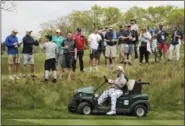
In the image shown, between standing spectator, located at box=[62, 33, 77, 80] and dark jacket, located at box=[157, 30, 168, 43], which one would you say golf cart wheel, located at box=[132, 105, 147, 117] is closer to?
standing spectator, located at box=[62, 33, 77, 80]

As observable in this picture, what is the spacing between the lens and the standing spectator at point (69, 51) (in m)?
19.5

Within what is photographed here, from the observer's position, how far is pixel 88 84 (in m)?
20.9

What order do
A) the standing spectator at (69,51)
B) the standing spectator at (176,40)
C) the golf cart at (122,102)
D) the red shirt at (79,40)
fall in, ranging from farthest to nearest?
1. the standing spectator at (176,40)
2. the red shirt at (79,40)
3. the standing spectator at (69,51)
4. the golf cart at (122,102)

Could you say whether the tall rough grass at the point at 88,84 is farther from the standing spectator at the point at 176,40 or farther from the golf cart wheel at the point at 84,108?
the golf cart wheel at the point at 84,108

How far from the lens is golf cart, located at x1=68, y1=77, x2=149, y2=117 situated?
1680cm

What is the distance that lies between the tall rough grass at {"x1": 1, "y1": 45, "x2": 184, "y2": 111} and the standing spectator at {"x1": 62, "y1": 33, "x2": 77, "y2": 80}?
0.77 m

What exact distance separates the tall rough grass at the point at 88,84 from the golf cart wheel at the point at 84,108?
1.73 meters

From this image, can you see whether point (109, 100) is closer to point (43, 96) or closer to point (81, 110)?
point (81, 110)

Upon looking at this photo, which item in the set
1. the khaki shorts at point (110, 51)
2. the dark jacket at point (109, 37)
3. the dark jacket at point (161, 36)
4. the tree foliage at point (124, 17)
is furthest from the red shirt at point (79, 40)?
the tree foliage at point (124, 17)

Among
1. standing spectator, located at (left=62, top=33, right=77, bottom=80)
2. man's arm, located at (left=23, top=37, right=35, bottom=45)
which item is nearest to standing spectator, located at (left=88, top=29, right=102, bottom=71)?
standing spectator, located at (left=62, top=33, right=77, bottom=80)

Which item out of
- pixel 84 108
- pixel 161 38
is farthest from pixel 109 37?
pixel 84 108

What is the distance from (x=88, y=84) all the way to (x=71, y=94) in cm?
133

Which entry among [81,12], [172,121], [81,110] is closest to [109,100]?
[81,110]

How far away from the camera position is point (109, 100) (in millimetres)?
16969
